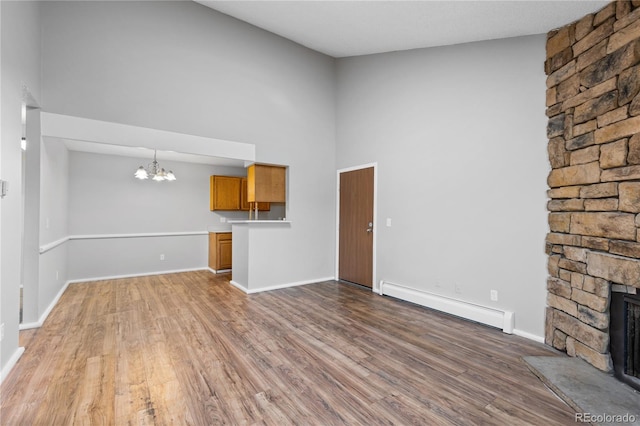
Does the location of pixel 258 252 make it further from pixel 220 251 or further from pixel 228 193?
pixel 228 193

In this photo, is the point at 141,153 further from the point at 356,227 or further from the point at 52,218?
the point at 356,227

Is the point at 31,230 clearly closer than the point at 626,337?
No

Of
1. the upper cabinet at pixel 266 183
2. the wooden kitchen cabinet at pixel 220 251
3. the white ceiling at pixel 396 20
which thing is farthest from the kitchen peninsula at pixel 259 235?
the white ceiling at pixel 396 20

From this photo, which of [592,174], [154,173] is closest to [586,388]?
[592,174]

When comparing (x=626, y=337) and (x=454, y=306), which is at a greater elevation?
(x=626, y=337)

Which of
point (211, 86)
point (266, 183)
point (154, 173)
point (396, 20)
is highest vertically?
point (396, 20)

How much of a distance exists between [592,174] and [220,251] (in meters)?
5.69

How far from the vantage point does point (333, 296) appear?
4.27 metres

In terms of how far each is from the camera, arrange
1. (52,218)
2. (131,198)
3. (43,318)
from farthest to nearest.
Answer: (131,198), (52,218), (43,318)

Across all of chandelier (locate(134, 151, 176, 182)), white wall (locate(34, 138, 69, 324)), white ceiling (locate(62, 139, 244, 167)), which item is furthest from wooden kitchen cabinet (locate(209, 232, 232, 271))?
white wall (locate(34, 138, 69, 324))

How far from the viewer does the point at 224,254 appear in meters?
5.97

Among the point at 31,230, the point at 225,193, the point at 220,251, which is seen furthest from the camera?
the point at 225,193

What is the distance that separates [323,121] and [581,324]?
4.36 m

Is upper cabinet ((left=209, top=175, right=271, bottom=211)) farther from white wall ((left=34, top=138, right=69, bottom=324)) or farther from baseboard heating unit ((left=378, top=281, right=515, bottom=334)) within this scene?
baseboard heating unit ((left=378, top=281, right=515, bottom=334))
